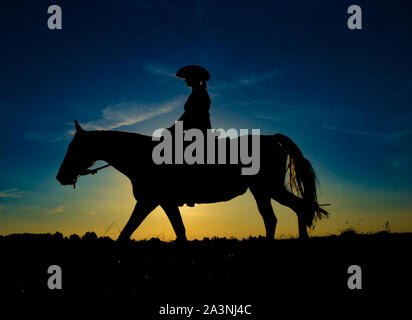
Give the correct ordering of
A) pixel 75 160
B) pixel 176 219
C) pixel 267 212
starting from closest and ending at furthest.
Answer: pixel 176 219
pixel 75 160
pixel 267 212

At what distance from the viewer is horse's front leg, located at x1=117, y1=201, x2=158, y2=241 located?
8.29 meters

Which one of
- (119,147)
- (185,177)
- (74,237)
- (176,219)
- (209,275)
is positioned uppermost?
(119,147)

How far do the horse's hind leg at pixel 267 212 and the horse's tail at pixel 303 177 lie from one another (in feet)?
2.73

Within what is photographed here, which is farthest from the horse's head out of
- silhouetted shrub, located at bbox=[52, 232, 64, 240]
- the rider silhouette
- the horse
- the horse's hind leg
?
the horse's hind leg

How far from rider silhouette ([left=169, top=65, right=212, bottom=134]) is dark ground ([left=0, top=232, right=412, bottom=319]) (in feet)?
11.9

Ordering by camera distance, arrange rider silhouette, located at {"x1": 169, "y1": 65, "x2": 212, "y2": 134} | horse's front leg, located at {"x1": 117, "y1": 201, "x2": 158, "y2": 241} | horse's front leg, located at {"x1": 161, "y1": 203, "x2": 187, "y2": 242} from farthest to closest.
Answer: rider silhouette, located at {"x1": 169, "y1": 65, "x2": 212, "y2": 134}, horse's front leg, located at {"x1": 161, "y1": 203, "x2": 187, "y2": 242}, horse's front leg, located at {"x1": 117, "y1": 201, "x2": 158, "y2": 241}

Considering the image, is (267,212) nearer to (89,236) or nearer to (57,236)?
(89,236)

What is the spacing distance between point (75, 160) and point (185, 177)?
2.80 meters

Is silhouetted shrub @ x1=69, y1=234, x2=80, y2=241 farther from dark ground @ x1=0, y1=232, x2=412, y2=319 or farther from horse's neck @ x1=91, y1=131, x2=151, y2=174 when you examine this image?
horse's neck @ x1=91, y1=131, x2=151, y2=174

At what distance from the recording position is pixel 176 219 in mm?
8641

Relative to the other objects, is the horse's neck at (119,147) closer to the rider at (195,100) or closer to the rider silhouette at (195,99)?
the rider at (195,100)

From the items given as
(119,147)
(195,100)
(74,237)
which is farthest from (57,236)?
(195,100)

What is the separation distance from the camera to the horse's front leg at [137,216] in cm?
829
